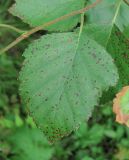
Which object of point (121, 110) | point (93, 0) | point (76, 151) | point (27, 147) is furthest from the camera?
point (76, 151)

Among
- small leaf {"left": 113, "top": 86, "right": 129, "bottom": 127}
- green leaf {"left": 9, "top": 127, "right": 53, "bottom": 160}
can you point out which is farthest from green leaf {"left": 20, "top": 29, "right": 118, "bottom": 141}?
green leaf {"left": 9, "top": 127, "right": 53, "bottom": 160}

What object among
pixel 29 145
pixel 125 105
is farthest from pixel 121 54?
pixel 29 145

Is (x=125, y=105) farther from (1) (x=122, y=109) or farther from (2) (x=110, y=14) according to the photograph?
(2) (x=110, y=14)

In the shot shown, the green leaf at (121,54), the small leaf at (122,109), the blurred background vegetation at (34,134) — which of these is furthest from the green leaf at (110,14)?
the blurred background vegetation at (34,134)

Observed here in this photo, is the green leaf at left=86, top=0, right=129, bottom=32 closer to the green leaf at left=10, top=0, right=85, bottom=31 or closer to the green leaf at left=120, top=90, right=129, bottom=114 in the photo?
the green leaf at left=10, top=0, right=85, bottom=31

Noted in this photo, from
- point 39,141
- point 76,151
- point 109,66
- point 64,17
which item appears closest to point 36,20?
point 64,17

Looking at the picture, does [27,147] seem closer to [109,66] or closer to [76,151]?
[76,151]

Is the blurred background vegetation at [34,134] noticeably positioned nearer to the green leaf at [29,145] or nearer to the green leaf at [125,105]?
the green leaf at [29,145]

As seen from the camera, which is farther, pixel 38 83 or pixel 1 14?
pixel 1 14

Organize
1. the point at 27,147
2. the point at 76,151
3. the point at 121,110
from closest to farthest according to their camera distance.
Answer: the point at 121,110, the point at 27,147, the point at 76,151
